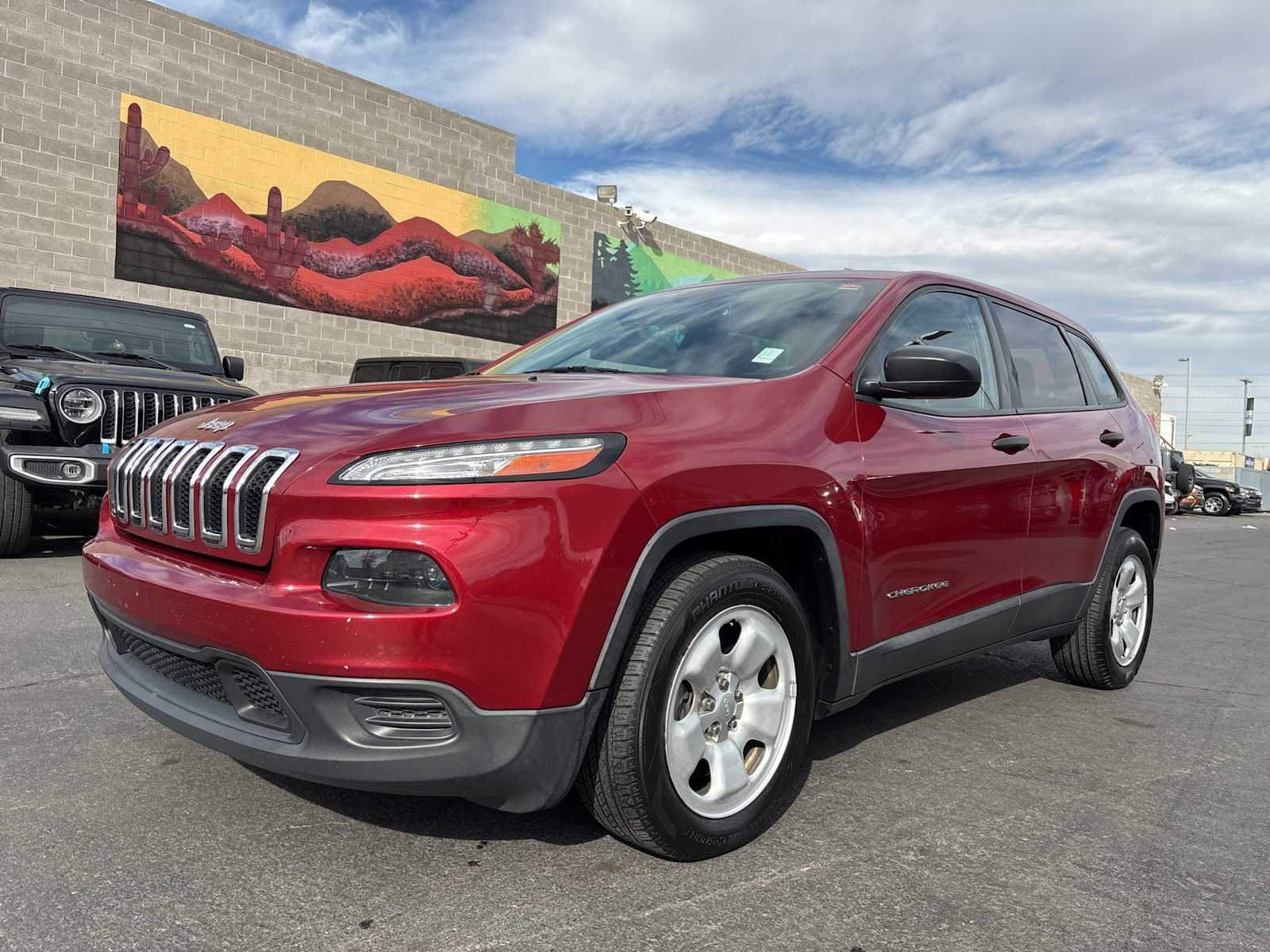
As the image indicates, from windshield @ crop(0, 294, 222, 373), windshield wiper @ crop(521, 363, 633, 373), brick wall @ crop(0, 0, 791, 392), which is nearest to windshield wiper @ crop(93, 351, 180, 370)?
windshield @ crop(0, 294, 222, 373)

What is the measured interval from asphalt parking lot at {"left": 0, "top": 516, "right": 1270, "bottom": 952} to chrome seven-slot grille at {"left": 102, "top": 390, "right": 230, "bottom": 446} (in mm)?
3316

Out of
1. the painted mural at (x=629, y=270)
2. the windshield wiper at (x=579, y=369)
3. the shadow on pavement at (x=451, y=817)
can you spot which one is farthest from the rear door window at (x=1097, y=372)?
the painted mural at (x=629, y=270)

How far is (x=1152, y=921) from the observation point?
2.47 meters

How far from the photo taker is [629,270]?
79.2 ft

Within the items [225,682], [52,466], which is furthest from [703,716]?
[52,466]

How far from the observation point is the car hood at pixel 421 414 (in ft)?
7.84

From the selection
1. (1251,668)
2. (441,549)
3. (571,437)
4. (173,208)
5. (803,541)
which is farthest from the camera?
(173,208)

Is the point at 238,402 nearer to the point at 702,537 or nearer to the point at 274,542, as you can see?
the point at 274,542

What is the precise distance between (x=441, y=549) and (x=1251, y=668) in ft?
17.3

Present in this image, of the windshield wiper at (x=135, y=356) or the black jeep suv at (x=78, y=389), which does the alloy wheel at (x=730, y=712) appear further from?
the windshield wiper at (x=135, y=356)

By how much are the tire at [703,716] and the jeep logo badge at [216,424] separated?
121cm

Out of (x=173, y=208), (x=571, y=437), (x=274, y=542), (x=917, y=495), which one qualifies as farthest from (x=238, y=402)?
(x=173, y=208)

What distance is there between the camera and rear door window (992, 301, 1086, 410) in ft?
13.9

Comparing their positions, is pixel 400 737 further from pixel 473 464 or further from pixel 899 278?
pixel 899 278
